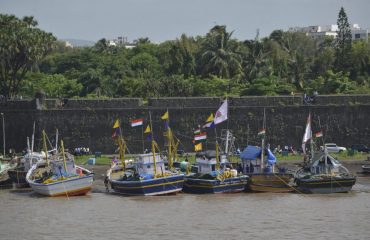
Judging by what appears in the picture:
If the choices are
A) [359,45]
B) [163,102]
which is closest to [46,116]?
[163,102]

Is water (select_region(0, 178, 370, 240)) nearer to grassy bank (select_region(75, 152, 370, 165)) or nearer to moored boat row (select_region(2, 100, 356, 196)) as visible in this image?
moored boat row (select_region(2, 100, 356, 196))

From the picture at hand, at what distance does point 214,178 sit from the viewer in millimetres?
55156

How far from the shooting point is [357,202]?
52344 millimetres

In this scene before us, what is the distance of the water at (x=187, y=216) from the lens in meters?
43.2

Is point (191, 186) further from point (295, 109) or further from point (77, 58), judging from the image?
point (77, 58)

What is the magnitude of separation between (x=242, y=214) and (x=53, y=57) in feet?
263

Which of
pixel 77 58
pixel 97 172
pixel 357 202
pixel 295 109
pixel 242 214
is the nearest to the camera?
pixel 242 214

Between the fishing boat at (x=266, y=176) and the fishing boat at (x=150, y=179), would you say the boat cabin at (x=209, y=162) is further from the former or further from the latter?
the fishing boat at (x=266, y=176)

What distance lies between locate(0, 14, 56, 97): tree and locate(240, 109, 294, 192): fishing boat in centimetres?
3040

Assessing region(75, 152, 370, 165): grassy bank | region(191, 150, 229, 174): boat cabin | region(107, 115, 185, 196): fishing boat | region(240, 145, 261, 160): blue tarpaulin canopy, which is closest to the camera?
region(107, 115, 185, 196): fishing boat

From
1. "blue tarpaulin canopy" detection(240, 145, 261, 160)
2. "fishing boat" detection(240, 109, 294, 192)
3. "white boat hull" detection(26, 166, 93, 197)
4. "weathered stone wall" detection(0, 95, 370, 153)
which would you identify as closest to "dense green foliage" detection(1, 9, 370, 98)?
"weathered stone wall" detection(0, 95, 370, 153)

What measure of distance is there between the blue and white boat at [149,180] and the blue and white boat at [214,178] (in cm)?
98

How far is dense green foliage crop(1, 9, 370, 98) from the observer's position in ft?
294

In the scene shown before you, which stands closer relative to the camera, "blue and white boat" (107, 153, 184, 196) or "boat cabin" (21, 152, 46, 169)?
"blue and white boat" (107, 153, 184, 196)
